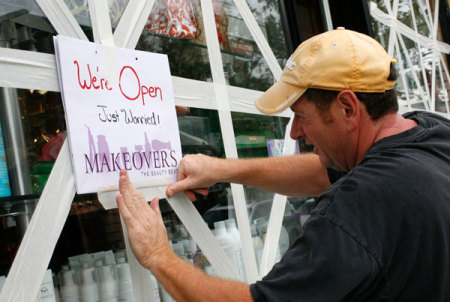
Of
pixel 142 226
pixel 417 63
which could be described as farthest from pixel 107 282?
pixel 417 63

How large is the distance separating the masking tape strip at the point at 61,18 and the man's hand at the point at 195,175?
628 millimetres

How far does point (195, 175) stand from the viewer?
2.08 m

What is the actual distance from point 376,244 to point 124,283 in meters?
0.94

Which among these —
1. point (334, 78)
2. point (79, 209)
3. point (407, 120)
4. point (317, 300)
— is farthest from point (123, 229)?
point (407, 120)

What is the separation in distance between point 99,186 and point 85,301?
0.43 m

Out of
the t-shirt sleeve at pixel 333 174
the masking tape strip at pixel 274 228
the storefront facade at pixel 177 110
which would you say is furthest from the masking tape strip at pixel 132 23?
the masking tape strip at pixel 274 228

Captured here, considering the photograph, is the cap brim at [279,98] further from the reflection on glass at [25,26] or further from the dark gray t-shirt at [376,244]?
the reflection on glass at [25,26]

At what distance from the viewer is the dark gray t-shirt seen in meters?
1.39

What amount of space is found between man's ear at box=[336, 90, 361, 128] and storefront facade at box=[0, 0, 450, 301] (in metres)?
0.71

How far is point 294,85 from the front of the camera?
1.79 metres

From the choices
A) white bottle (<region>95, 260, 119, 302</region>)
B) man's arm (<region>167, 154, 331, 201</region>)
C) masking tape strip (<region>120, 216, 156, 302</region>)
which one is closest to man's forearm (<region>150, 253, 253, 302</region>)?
masking tape strip (<region>120, 216, 156, 302</region>)

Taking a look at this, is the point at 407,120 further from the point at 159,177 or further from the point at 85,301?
the point at 85,301

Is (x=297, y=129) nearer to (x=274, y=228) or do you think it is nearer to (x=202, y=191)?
(x=202, y=191)

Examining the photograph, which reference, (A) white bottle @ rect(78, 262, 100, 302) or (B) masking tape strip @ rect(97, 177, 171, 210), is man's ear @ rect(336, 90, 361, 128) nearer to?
(B) masking tape strip @ rect(97, 177, 171, 210)
